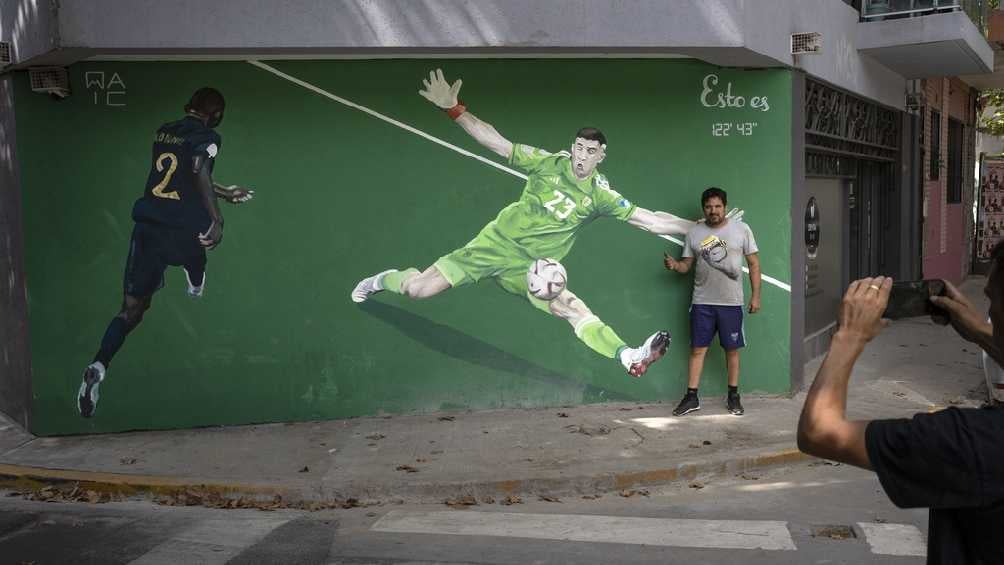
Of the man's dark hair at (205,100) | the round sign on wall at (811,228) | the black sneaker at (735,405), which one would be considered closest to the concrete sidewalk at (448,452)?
the black sneaker at (735,405)

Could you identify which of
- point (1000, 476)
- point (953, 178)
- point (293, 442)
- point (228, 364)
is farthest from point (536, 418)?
point (953, 178)

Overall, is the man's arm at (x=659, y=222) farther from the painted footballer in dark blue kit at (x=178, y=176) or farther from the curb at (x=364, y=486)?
the painted footballer in dark blue kit at (x=178, y=176)

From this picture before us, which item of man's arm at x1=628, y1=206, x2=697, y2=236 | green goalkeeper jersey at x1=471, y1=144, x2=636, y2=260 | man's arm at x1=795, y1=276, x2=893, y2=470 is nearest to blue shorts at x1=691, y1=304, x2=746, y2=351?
man's arm at x1=628, y1=206, x2=697, y2=236

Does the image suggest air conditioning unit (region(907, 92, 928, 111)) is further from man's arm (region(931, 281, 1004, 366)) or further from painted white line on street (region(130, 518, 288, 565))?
man's arm (region(931, 281, 1004, 366))

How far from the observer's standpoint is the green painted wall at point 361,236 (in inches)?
358

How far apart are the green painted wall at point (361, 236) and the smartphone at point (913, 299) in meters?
6.98

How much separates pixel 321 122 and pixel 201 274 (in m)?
1.71

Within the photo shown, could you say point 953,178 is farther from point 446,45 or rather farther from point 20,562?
point 20,562

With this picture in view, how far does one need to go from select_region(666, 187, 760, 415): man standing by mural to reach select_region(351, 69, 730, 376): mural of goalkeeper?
1.30ft

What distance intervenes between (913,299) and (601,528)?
4.26m

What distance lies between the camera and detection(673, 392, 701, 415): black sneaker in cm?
928

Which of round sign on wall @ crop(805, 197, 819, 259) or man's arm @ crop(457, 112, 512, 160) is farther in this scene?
round sign on wall @ crop(805, 197, 819, 259)

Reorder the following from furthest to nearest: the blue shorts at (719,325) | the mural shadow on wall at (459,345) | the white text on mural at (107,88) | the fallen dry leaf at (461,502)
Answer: the mural shadow on wall at (459,345)
the blue shorts at (719,325)
the white text on mural at (107,88)
the fallen dry leaf at (461,502)

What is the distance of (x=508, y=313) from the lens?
31.4 feet
